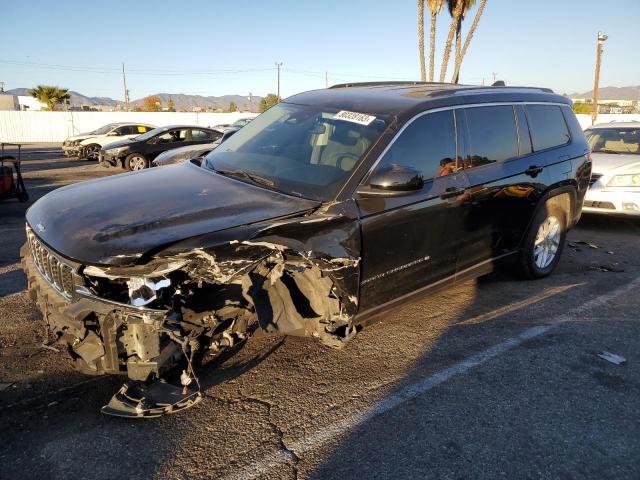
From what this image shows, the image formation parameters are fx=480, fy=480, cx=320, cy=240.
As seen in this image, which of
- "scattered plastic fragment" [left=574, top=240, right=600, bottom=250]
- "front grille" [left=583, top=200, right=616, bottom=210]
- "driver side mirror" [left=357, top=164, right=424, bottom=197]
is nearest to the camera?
"driver side mirror" [left=357, top=164, right=424, bottom=197]

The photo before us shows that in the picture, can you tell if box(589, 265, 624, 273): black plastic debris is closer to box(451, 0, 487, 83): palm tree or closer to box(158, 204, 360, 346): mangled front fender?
box(158, 204, 360, 346): mangled front fender

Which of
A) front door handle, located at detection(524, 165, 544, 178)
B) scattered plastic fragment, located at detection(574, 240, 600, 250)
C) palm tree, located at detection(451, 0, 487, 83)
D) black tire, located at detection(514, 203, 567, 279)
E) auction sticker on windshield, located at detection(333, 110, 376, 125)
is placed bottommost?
scattered plastic fragment, located at detection(574, 240, 600, 250)

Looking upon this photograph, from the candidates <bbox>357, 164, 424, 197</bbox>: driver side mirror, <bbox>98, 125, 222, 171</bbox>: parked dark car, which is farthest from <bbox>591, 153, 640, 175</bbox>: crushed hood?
<bbox>98, 125, 222, 171</bbox>: parked dark car

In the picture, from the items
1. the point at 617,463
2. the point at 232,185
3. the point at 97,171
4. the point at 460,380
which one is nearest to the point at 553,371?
the point at 460,380

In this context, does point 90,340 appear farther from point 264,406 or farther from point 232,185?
point 232,185

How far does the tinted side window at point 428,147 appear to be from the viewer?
3.55m

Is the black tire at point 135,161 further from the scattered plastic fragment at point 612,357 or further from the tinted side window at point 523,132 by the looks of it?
the scattered plastic fragment at point 612,357

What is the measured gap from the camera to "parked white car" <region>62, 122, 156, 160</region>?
18500mm

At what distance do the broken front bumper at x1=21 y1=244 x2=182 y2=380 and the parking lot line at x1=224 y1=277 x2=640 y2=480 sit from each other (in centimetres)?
79

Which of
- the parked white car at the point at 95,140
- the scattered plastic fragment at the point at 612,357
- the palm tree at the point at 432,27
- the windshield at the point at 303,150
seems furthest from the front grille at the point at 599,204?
the palm tree at the point at 432,27

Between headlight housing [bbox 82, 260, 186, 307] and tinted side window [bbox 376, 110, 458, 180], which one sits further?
tinted side window [bbox 376, 110, 458, 180]

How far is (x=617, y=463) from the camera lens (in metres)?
2.52

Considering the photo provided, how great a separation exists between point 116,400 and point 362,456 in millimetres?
1429

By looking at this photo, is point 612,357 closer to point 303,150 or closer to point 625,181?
point 303,150
